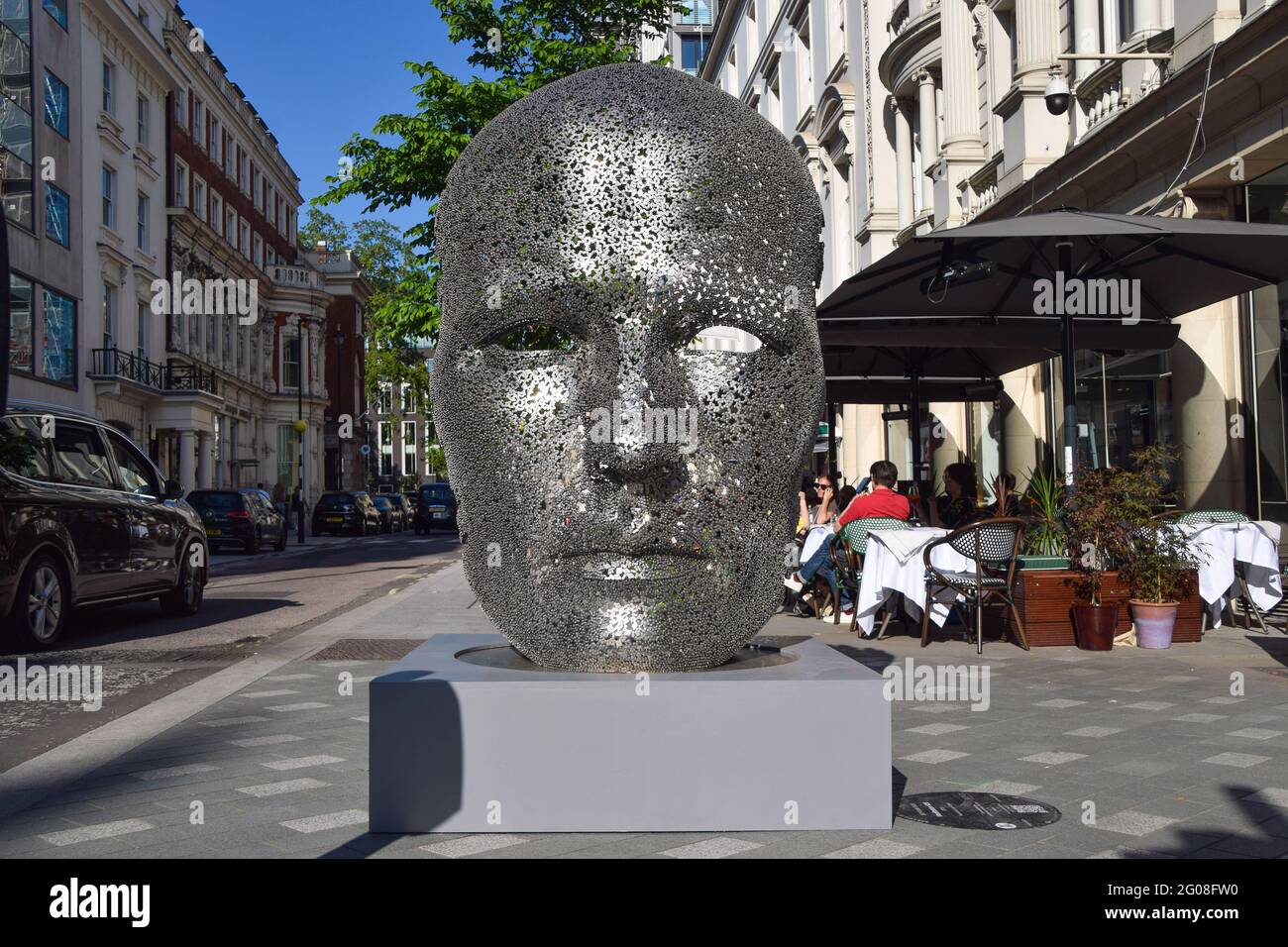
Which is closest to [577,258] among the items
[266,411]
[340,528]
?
[340,528]

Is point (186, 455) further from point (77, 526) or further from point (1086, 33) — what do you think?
point (1086, 33)

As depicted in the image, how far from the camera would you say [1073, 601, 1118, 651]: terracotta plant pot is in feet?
28.8

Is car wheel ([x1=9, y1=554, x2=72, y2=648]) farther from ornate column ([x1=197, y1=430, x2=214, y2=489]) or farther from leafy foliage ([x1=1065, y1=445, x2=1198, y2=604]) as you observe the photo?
ornate column ([x1=197, y1=430, x2=214, y2=489])

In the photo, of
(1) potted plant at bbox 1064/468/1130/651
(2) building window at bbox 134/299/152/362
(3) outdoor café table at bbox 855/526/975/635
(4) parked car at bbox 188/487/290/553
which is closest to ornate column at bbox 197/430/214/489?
(2) building window at bbox 134/299/152/362

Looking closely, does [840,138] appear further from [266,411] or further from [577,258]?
[266,411]

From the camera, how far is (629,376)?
4.02 m

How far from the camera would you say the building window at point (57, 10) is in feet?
92.9

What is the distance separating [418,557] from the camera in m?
25.1

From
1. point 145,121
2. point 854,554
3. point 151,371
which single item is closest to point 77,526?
point 854,554

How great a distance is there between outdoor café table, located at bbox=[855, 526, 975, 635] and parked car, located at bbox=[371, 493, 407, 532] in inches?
1493

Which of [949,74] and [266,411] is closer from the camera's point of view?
[949,74]
